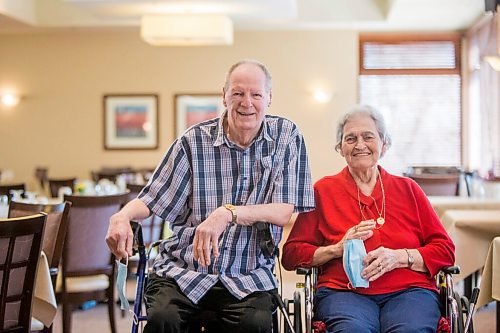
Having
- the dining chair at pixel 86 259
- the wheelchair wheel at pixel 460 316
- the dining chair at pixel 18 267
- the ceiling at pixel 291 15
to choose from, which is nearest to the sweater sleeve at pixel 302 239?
the wheelchair wheel at pixel 460 316

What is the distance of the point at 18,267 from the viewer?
2820mm

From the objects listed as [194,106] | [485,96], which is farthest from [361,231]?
[194,106]

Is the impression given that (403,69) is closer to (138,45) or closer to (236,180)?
(138,45)

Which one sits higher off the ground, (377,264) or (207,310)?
(377,264)

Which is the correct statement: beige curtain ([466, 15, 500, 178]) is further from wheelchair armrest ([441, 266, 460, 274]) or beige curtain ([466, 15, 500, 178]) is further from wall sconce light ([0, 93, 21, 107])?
wall sconce light ([0, 93, 21, 107])

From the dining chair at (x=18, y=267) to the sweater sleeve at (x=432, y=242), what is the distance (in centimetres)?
144

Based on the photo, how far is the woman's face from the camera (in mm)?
2951

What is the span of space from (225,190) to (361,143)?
22.8 inches

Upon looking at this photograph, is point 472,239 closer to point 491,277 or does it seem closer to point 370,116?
point 491,277

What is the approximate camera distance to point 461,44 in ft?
35.6

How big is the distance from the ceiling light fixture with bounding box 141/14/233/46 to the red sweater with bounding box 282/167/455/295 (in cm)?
586

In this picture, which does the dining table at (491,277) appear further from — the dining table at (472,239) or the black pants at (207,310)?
the black pants at (207,310)

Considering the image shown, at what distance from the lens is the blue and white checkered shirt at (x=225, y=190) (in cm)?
276

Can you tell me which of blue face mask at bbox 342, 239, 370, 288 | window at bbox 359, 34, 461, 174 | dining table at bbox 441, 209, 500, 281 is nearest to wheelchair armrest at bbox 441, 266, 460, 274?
blue face mask at bbox 342, 239, 370, 288
